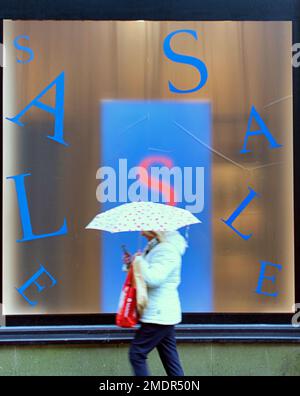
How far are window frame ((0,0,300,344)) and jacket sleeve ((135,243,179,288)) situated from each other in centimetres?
154

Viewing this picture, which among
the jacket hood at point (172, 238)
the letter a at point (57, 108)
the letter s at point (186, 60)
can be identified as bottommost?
the jacket hood at point (172, 238)

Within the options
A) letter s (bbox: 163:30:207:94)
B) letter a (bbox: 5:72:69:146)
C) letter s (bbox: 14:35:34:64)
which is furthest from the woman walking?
letter s (bbox: 14:35:34:64)

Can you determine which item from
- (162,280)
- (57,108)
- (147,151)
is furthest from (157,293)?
(57,108)

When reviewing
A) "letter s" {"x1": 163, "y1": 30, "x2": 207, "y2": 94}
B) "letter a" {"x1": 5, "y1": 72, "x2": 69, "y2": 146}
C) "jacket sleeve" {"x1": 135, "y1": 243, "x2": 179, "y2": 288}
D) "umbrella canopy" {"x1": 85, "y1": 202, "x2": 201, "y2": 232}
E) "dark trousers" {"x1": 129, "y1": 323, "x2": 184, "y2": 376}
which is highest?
"letter s" {"x1": 163, "y1": 30, "x2": 207, "y2": 94}

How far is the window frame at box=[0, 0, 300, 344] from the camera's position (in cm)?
560

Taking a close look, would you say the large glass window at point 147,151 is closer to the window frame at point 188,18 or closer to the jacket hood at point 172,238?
the window frame at point 188,18

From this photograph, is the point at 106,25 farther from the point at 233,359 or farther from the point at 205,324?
the point at 233,359

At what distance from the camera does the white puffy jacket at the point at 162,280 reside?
423 centimetres

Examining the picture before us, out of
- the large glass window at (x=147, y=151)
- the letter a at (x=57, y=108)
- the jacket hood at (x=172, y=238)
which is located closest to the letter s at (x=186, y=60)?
the large glass window at (x=147, y=151)

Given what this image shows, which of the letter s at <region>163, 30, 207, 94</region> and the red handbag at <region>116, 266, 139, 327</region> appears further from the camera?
the letter s at <region>163, 30, 207, 94</region>

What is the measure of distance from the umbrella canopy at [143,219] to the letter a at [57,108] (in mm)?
1626

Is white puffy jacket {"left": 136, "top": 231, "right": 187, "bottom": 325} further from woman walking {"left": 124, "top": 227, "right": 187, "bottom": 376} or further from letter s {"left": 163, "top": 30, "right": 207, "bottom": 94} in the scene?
letter s {"left": 163, "top": 30, "right": 207, "bottom": 94}

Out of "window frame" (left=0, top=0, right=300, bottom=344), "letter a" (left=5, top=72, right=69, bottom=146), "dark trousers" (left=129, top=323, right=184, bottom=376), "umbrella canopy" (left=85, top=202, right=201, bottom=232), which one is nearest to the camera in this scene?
"umbrella canopy" (left=85, top=202, right=201, bottom=232)
